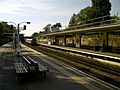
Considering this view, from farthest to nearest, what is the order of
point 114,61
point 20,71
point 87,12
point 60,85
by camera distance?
1. point 87,12
2. point 114,61
3. point 20,71
4. point 60,85

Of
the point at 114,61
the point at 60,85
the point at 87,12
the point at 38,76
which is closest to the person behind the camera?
the point at 60,85

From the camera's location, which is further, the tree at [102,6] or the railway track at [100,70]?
the tree at [102,6]


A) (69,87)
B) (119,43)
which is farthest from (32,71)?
(119,43)

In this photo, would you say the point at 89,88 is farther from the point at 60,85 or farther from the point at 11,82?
the point at 11,82

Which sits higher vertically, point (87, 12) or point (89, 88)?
point (87, 12)

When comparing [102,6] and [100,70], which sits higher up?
[102,6]

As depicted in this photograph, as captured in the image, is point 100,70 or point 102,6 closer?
point 100,70

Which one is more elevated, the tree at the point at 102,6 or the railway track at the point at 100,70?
the tree at the point at 102,6

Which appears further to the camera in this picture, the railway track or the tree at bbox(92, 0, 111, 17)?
the tree at bbox(92, 0, 111, 17)

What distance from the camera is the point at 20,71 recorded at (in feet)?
53.1

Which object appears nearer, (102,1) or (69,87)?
(69,87)

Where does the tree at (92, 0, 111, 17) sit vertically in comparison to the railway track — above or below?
above

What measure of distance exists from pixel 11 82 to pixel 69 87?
11.9 feet

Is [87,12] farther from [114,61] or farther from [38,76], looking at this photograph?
[38,76]
